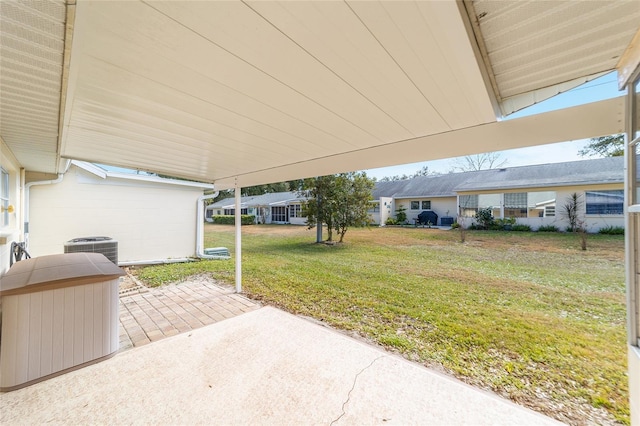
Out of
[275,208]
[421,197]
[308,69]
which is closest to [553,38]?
[308,69]

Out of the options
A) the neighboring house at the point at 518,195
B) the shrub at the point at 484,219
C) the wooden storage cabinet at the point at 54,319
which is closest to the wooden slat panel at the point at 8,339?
the wooden storage cabinet at the point at 54,319

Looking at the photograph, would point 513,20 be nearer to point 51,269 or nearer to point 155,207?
point 51,269

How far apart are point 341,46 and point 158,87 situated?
3.78ft

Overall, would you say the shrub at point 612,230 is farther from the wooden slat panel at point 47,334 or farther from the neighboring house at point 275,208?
the wooden slat panel at point 47,334

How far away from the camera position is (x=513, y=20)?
1.05 meters

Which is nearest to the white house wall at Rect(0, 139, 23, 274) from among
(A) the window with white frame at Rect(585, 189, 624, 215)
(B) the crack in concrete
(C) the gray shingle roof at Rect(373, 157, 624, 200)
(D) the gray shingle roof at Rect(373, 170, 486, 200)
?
(B) the crack in concrete

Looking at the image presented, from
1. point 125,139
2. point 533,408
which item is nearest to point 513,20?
point 533,408

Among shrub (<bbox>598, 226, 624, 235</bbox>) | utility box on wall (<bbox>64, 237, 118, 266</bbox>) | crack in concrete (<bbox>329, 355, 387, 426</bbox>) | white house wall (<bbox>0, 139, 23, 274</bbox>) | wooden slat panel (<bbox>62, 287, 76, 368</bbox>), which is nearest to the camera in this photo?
crack in concrete (<bbox>329, 355, 387, 426</bbox>)

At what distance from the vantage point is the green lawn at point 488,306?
2389mm

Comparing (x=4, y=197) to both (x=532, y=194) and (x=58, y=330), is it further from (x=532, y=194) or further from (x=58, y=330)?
(x=532, y=194)

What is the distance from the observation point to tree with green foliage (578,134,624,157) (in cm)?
1305

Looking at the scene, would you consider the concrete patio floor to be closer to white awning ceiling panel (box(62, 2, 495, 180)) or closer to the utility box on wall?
white awning ceiling panel (box(62, 2, 495, 180))

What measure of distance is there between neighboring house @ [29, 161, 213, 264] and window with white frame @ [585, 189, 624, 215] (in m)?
16.2

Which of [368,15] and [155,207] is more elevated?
[368,15]
